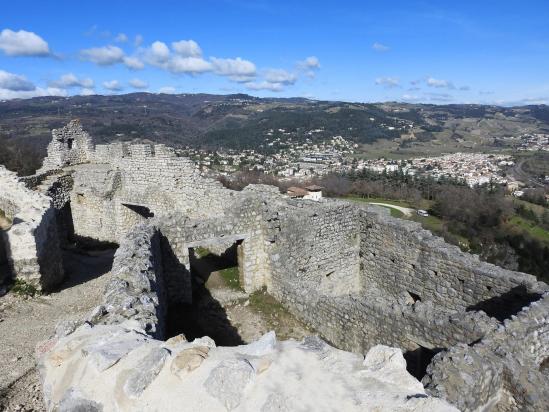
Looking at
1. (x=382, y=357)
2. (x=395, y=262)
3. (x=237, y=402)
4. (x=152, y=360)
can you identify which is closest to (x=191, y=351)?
(x=152, y=360)

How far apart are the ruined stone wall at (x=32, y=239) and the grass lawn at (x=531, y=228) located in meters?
41.6

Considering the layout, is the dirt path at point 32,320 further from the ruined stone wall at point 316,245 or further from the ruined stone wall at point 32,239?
the ruined stone wall at point 316,245

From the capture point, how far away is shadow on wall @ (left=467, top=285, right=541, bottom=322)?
26.8ft

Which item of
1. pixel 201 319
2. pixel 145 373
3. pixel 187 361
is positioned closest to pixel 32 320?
pixel 201 319

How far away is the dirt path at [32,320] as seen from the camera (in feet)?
19.4

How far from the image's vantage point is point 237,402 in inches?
122

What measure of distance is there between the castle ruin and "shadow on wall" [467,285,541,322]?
0.02m

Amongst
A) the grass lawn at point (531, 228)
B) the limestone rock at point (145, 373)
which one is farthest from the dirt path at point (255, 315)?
the grass lawn at point (531, 228)

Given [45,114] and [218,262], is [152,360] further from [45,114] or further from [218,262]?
[45,114]

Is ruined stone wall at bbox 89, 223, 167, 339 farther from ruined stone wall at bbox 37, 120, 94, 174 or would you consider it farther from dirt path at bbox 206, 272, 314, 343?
ruined stone wall at bbox 37, 120, 94, 174

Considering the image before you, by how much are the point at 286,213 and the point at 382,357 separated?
7.75 meters

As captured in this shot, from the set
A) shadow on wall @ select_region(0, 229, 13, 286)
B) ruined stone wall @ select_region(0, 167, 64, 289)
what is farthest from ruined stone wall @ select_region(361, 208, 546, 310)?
shadow on wall @ select_region(0, 229, 13, 286)

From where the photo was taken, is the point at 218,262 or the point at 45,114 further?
the point at 45,114

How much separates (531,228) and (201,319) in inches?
1823
